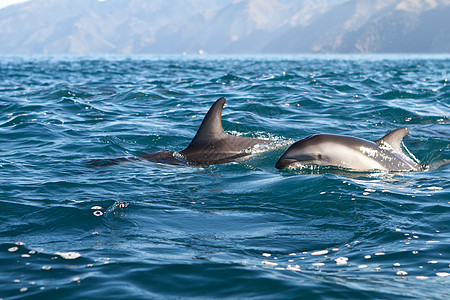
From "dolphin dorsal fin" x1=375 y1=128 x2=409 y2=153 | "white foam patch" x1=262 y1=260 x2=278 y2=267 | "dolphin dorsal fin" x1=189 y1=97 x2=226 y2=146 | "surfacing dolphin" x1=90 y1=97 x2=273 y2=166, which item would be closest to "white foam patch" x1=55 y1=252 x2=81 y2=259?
"white foam patch" x1=262 y1=260 x2=278 y2=267

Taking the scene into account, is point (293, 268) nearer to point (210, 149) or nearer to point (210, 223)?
point (210, 223)

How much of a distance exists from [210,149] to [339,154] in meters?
2.53

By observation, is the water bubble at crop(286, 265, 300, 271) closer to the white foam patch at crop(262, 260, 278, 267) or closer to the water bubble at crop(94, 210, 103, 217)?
the white foam patch at crop(262, 260, 278, 267)

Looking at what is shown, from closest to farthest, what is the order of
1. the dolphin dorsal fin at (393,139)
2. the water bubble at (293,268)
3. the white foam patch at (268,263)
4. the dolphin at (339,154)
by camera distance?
the water bubble at (293,268)
the white foam patch at (268,263)
the dolphin at (339,154)
the dolphin dorsal fin at (393,139)

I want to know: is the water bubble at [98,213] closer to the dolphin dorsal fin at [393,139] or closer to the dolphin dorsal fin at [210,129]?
the dolphin dorsal fin at [210,129]

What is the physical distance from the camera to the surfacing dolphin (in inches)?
406

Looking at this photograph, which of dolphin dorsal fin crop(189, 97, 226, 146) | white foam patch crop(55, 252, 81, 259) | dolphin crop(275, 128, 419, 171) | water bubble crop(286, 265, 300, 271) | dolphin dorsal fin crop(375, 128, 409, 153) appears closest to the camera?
water bubble crop(286, 265, 300, 271)

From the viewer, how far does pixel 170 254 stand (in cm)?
564

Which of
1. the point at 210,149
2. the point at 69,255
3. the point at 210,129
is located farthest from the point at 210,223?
the point at 210,129

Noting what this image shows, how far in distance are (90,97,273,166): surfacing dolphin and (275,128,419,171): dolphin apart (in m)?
1.46

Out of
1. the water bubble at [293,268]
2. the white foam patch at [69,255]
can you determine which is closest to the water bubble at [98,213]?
the white foam patch at [69,255]

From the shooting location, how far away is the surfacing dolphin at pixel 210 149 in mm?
10305

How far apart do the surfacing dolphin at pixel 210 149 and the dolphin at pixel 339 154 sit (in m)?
1.46

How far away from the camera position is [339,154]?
9.37 metres
